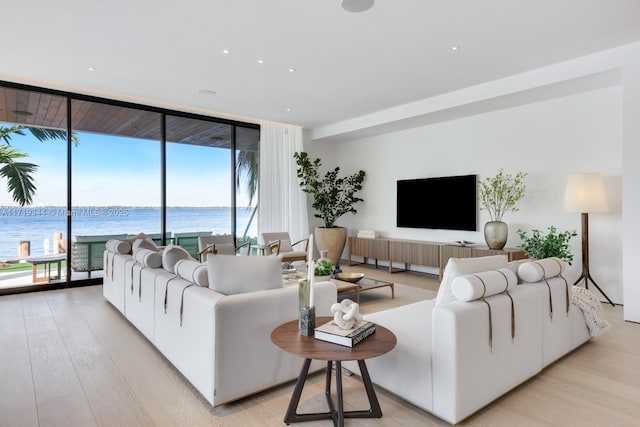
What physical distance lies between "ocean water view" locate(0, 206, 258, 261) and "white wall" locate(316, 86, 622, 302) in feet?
11.3

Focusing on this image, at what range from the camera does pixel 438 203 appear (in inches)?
236

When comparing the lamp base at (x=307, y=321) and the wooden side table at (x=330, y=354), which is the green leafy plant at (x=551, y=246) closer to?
the wooden side table at (x=330, y=354)

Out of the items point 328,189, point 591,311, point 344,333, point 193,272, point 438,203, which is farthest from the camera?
point 328,189

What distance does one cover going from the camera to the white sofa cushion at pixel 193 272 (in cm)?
232

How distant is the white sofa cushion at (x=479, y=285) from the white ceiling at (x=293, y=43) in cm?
219

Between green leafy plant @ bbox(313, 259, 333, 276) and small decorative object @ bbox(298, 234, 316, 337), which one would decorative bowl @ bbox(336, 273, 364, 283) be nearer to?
green leafy plant @ bbox(313, 259, 333, 276)

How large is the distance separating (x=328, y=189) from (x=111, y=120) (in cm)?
410

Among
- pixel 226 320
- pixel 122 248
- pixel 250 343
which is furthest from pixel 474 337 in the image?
pixel 122 248

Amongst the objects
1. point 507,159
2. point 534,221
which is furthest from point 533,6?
point 534,221

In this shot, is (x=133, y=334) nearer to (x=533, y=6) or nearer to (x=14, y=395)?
(x=14, y=395)

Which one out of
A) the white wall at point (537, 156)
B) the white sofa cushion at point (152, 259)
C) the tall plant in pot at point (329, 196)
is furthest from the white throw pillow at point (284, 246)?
the white sofa cushion at point (152, 259)

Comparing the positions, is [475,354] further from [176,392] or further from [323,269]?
[323,269]

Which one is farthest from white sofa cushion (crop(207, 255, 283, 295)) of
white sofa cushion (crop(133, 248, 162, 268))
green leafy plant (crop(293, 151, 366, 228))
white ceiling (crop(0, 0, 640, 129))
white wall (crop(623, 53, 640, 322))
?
green leafy plant (crop(293, 151, 366, 228))

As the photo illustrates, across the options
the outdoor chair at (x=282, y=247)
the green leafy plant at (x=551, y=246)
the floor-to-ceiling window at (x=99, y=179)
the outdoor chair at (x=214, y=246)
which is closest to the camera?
the green leafy plant at (x=551, y=246)
